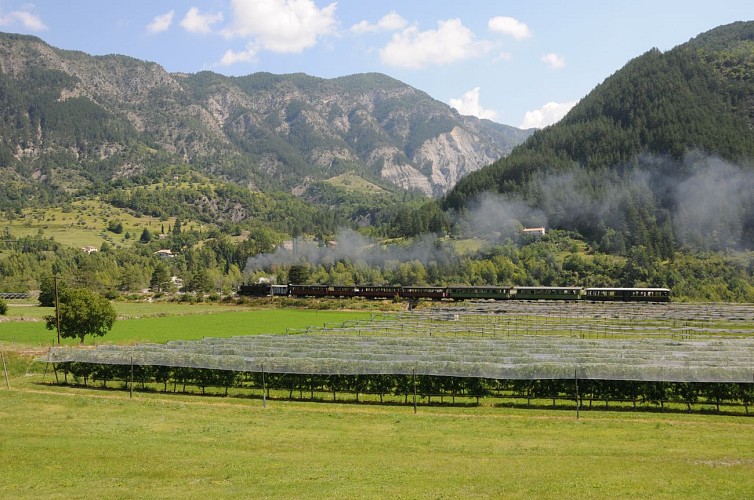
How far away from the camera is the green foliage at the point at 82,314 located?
5738 cm

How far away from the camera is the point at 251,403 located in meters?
33.1

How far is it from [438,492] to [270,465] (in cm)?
596

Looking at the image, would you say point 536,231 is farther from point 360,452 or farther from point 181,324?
point 360,452

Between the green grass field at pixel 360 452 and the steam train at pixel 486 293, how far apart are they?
82598mm

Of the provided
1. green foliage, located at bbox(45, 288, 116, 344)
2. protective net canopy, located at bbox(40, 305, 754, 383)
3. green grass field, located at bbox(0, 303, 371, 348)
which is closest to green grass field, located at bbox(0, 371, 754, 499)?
protective net canopy, located at bbox(40, 305, 754, 383)

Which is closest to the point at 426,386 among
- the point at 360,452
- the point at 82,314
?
the point at 360,452

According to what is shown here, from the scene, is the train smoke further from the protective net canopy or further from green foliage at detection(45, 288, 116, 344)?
green foliage at detection(45, 288, 116, 344)

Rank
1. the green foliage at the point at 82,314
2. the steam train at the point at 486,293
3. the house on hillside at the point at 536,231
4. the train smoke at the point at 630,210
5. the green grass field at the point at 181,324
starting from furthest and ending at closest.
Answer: the house on hillside at the point at 536,231, the train smoke at the point at 630,210, the steam train at the point at 486,293, the green grass field at the point at 181,324, the green foliage at the point at 82,314

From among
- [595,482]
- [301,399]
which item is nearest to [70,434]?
[301,399]

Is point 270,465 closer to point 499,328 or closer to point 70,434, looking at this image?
point 70,434

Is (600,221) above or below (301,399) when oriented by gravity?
above

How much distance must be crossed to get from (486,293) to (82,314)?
7383 centimetres

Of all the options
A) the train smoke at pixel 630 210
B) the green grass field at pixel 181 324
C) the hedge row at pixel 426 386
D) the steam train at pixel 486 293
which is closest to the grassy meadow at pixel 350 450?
the hedge row at pixel 426 386

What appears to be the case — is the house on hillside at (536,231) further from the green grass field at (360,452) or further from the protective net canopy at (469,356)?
the green grass field at (360,452)
